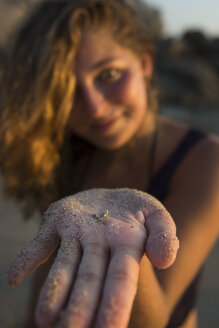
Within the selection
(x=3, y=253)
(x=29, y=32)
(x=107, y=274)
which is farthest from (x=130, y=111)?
(x=3, y=253)

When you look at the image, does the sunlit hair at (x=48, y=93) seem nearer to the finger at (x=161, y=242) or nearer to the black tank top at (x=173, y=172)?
the black tank top at (x=173, y=172)

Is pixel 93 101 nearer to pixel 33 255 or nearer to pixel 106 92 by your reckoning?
pixel 106 92

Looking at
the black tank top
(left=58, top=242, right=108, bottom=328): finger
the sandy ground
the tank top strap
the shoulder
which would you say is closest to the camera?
(left=58, top=242, right=108, bottom=328): finger

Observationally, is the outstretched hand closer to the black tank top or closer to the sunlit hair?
the black tank top

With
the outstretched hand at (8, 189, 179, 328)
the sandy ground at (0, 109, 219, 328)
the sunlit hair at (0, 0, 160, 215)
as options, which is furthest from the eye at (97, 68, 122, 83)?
the sandy ground at (0, 109, 219, 328)

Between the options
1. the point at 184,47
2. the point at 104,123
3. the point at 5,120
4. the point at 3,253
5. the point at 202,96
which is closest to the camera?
the point at 104,123

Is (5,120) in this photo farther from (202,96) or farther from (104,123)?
(202,96)

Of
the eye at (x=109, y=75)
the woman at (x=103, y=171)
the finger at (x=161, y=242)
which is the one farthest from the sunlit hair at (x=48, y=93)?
the finger at (x=161, y=242)
